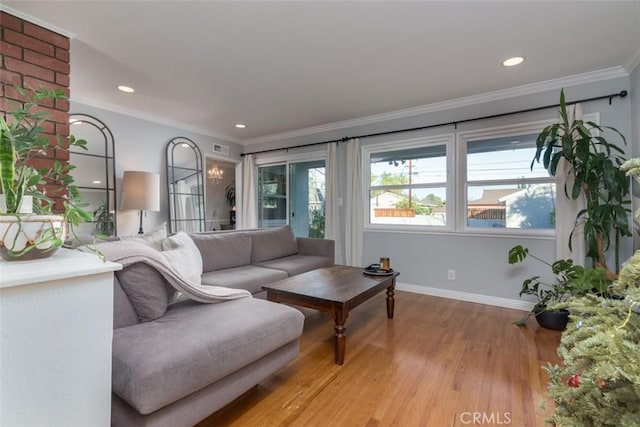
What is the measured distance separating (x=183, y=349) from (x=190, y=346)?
1.2 inches

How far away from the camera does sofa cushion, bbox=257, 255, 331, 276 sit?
3.14 meters

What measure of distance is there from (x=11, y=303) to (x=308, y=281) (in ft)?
6.29

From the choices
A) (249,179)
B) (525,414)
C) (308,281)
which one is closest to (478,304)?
(525,414)

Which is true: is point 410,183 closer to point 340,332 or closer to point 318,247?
point 318,247

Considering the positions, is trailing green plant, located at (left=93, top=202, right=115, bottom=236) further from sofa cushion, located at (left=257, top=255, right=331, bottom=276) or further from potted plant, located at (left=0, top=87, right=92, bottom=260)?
potted plant, located at (left=0, top=87, right=92, bottom=260)

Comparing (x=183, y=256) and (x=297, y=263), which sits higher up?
(x=183, y=256)

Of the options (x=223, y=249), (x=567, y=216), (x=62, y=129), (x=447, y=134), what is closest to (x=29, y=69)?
(x=62, y=129)

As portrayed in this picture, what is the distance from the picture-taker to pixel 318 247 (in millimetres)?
3869

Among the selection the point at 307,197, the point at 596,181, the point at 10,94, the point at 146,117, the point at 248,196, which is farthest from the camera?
the point at 248,196

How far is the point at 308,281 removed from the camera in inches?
97.5

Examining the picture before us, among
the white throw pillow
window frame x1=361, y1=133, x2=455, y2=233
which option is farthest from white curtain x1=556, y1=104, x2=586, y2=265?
the white throw pillow

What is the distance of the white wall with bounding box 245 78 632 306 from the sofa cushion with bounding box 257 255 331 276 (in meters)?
0.89

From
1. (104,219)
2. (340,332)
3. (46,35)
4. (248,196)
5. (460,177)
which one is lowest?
(340,332)

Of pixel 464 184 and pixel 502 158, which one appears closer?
pixel 502 158
